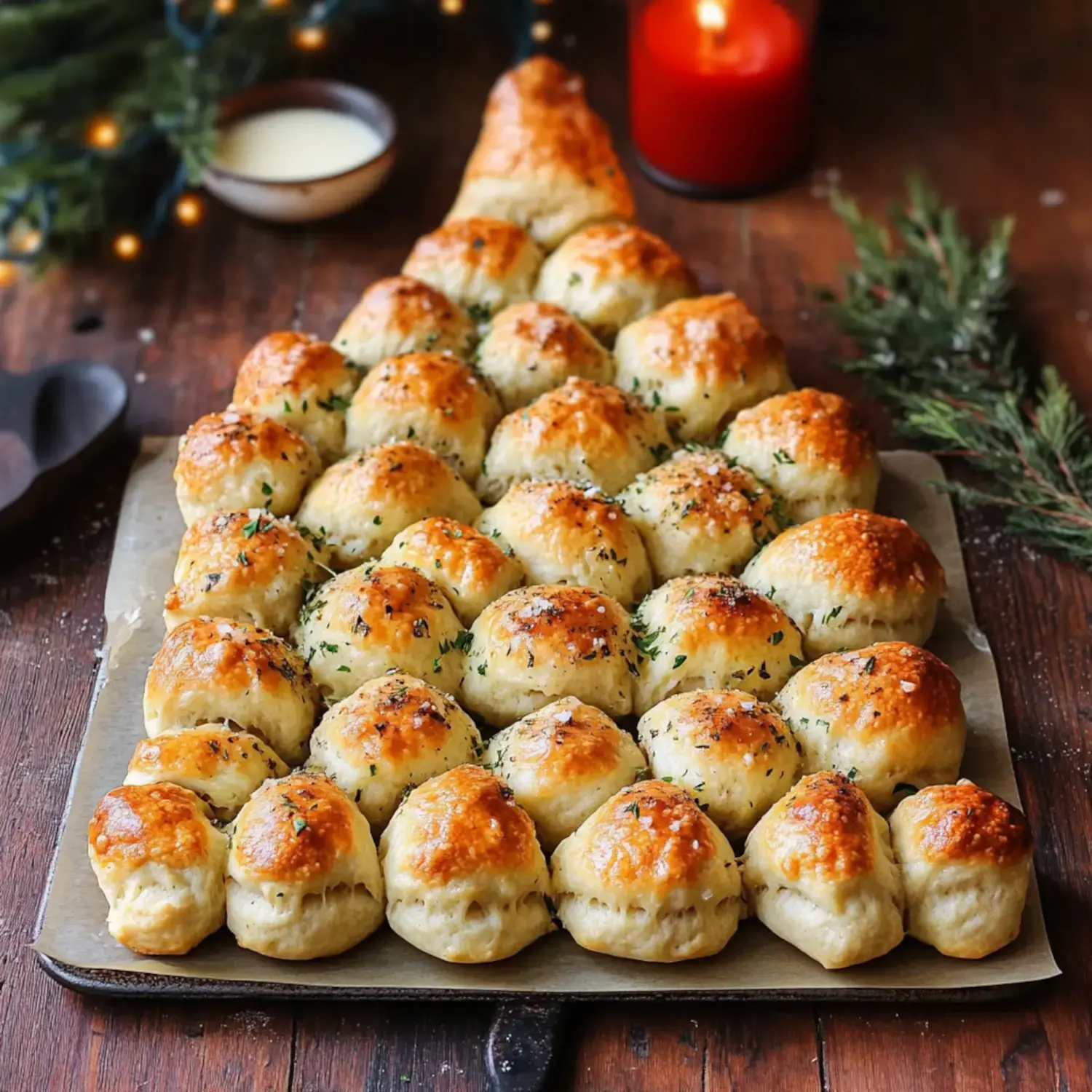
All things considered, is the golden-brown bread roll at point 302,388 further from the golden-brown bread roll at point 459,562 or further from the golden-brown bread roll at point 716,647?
the golden-brown bread roll at point 716,647

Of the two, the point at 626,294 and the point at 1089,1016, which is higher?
the point at 626,294

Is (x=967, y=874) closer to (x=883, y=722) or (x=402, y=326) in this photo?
(x=883, y=722)

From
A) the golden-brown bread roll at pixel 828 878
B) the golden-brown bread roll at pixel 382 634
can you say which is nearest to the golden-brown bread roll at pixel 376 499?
the golden-brown bread roll at pixel 382 634

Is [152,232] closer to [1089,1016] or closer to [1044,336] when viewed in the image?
[1044,336]

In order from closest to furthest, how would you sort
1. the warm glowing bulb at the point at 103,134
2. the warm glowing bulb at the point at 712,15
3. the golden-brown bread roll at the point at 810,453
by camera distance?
the golden-brown bread roll at the point at 810,453 < the warm glowing bulb at the point at 712,15 < the warm glowing bulb at the point at 103,134

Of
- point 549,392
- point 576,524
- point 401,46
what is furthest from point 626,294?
point 401,46

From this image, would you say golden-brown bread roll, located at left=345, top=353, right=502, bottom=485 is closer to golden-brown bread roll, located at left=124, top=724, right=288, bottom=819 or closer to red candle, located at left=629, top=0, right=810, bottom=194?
golden-brown bread roll, located at left=124, top=724, right=288, bottom=819

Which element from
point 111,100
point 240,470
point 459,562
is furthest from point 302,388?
point 111,100
